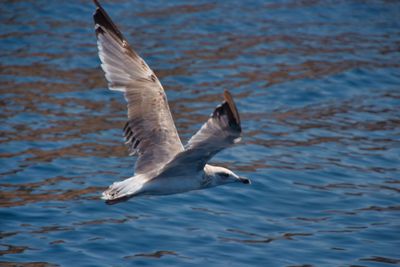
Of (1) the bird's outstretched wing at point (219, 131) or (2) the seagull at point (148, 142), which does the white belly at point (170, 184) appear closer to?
(2) the seagull at point (148, 142)

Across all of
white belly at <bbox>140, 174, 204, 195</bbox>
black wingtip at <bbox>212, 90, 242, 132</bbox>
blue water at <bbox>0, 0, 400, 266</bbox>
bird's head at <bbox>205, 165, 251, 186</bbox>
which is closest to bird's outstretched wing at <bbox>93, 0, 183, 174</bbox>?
white belly at <bbox>140, 174, 204, 195</bbox>

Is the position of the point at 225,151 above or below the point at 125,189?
below

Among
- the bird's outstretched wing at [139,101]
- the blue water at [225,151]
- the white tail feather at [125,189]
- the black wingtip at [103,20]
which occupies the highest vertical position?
the black wingtip at [103,20]

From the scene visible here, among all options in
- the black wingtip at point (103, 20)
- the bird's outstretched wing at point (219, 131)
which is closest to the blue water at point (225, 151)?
the bird's outstretched wing at point (219, 131)

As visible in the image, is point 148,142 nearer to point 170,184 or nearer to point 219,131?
point 170,184

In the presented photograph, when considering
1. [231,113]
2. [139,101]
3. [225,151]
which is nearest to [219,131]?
[231,113]

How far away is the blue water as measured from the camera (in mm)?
8172

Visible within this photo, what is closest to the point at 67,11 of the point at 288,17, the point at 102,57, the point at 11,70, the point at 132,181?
the point at 11,70

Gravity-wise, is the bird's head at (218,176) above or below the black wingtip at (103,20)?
below

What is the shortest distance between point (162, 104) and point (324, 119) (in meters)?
5.07

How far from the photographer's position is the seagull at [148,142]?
23.0ft

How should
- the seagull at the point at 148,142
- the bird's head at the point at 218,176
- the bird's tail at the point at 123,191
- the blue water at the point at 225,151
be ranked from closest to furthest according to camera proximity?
the bird's tail at the point at 123,191 → the seagull at the point at 148,142 → the bird's head at the point at 218,176 → the blue water at the point at 225,151

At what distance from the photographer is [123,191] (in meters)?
7.00

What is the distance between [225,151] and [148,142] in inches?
143
